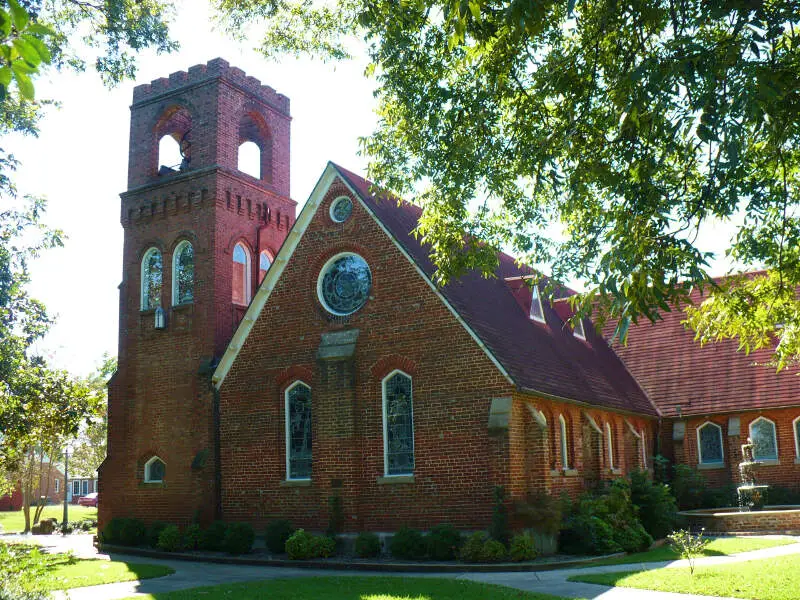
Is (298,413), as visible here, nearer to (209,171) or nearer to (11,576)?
(209,171)

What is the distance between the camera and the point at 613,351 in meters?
32.5

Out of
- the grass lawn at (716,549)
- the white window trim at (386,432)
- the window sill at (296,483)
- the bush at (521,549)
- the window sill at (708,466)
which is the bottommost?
the grass lawn at (716,549)

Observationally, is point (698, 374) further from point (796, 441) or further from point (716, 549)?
point (716, 549)

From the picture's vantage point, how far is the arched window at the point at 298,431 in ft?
72.6

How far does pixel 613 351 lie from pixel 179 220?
55.0 feet

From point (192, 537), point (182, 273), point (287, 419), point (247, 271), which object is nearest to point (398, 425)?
point (287, 419)

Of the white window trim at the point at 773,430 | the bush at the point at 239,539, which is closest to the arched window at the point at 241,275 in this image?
the bush at the point at 239,539

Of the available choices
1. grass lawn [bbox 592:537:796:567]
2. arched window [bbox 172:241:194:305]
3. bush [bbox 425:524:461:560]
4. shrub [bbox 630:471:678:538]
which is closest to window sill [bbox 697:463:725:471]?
shrub [bbox 630:471:678:538]

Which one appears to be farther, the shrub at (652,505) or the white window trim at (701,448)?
the white window trim at (701,448)

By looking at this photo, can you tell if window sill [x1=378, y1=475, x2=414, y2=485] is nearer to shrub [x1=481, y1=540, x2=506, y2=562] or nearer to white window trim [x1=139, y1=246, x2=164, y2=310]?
shrub [x1=481, y1=540, x2=506, y2=562]

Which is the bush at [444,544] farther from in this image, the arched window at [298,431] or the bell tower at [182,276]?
the bell tower at [182,276]

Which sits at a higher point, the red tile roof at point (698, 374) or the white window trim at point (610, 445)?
the red tile roof at point (698, 374)

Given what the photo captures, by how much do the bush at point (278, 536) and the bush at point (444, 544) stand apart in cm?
403

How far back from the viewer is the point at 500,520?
18562mm
